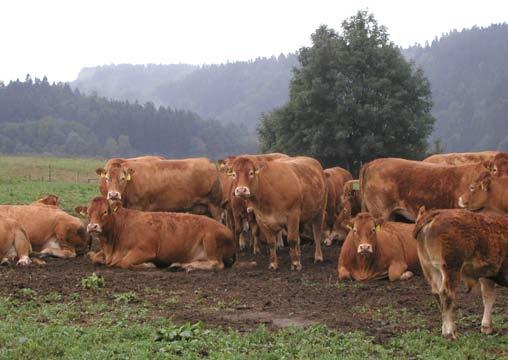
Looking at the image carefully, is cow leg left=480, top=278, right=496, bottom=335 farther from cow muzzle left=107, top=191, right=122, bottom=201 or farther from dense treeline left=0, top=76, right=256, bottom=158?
dense treeline left=0, top=76, right=256, bottom=158

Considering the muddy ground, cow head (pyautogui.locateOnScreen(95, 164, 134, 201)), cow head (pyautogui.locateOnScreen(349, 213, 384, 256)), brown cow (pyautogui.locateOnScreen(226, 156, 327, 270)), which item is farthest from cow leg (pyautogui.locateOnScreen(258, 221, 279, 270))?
cow head (pyautogui.locateOnScreen(95, 164, 134, 201))

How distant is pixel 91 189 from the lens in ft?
111

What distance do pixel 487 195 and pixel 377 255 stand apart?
103 inches

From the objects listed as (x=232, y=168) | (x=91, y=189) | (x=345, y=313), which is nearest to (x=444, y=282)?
(x=345, y=313)

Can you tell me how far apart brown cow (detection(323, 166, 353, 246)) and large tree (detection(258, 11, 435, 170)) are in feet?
77.6

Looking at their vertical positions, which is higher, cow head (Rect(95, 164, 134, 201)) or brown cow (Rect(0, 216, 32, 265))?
cow head (Rect(95, 164, 134, 201))

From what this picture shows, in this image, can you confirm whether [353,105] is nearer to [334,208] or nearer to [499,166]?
[334,208]

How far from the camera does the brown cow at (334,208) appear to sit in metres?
16.1

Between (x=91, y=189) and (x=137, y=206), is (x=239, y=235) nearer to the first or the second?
(x=137, y=206)

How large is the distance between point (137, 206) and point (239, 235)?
2.11m

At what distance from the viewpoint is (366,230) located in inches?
437

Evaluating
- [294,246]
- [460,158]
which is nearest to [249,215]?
[294,246]

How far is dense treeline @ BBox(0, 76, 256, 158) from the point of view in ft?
414

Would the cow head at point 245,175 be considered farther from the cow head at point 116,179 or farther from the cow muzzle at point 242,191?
the cow head at point 116,179
